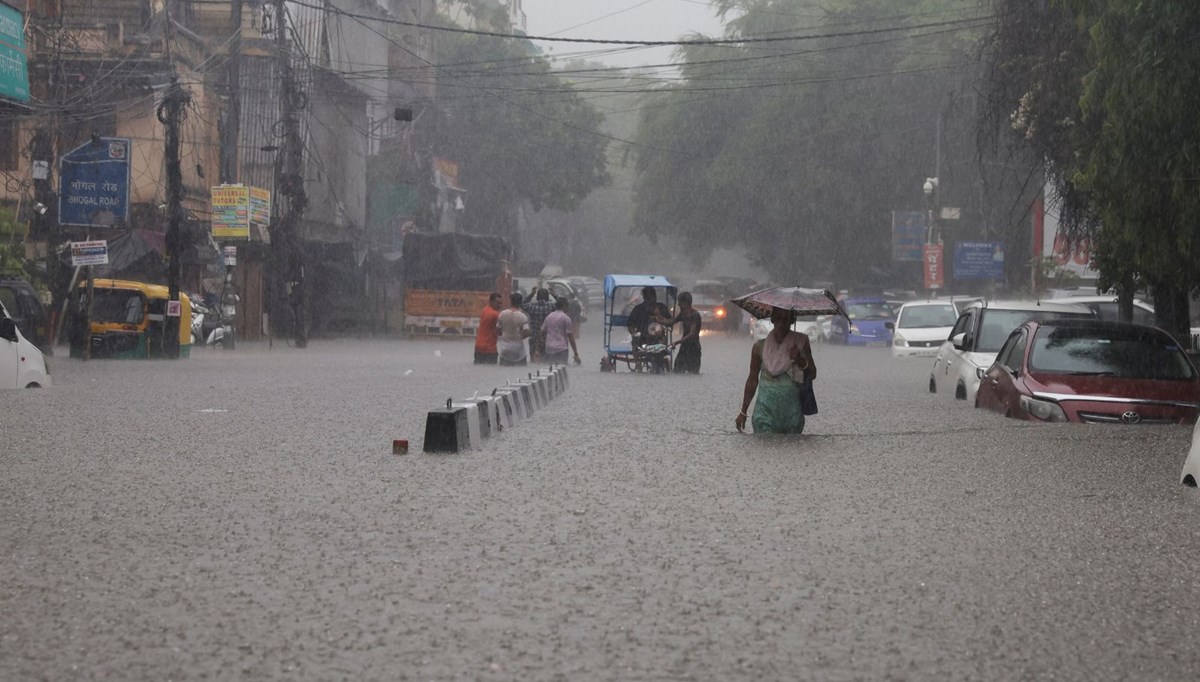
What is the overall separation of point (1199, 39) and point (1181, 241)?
206 centimetres

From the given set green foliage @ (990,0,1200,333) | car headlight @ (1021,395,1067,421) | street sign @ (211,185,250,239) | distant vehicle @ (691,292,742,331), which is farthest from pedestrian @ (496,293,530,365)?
distant vehicle @ (691,292,742,331)

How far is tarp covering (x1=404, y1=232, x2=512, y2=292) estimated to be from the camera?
51812 mm

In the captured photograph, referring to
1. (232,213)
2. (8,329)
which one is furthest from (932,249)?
(8,329)

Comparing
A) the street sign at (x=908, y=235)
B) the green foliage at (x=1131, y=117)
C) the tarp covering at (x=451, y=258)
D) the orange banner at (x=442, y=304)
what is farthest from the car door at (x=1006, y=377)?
the street sign at (x=908, y=235)

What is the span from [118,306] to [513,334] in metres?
9.43

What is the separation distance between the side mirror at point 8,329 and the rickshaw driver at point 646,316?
11978 millimetres

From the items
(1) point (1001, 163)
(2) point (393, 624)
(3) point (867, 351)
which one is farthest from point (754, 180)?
(2) point (393, 624)

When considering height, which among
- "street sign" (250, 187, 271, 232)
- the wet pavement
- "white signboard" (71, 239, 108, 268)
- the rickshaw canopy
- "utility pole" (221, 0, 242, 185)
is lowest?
the wet pavement

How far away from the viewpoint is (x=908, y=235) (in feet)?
192

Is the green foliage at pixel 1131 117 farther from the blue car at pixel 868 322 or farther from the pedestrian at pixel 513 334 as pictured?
the blue car at pixel 868 322

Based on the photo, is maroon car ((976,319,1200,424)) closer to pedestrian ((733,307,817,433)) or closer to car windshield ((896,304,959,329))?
pedestrian ((733,307,817,433))

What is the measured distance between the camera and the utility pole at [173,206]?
32.2m

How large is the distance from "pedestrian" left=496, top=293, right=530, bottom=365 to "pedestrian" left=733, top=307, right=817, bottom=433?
14.3 m

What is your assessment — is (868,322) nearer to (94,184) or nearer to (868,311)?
(868,311)
